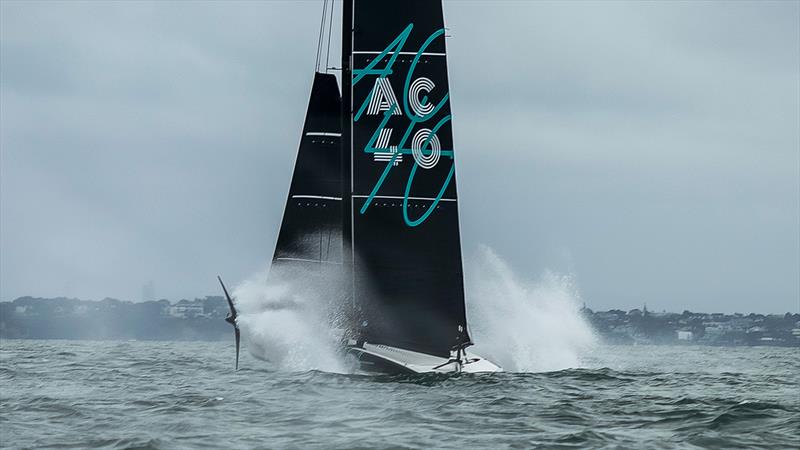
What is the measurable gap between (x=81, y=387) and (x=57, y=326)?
129 metres

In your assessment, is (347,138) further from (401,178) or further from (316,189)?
(316,189)

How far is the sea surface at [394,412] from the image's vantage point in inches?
667

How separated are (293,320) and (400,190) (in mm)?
4688

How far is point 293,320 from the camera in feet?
95.5

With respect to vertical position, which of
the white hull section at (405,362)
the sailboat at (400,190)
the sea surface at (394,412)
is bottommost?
the sea surface at (394,412)

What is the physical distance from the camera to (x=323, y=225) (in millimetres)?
29125

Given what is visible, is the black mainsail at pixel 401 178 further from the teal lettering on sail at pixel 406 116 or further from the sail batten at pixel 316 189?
the sail batten at pixel 316 189

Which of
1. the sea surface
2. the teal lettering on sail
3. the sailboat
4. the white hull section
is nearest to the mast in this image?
the sailboat

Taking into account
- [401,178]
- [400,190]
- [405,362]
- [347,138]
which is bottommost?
[405,362]

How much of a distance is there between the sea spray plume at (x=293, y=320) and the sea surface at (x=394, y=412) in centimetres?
119

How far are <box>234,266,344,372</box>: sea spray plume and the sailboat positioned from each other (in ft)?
2.70

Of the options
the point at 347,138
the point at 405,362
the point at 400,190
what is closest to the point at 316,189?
the point at 347,138

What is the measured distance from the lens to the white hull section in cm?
2617

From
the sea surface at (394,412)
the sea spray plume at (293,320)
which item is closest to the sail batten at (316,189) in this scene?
the sea spray plume at (293,320)
